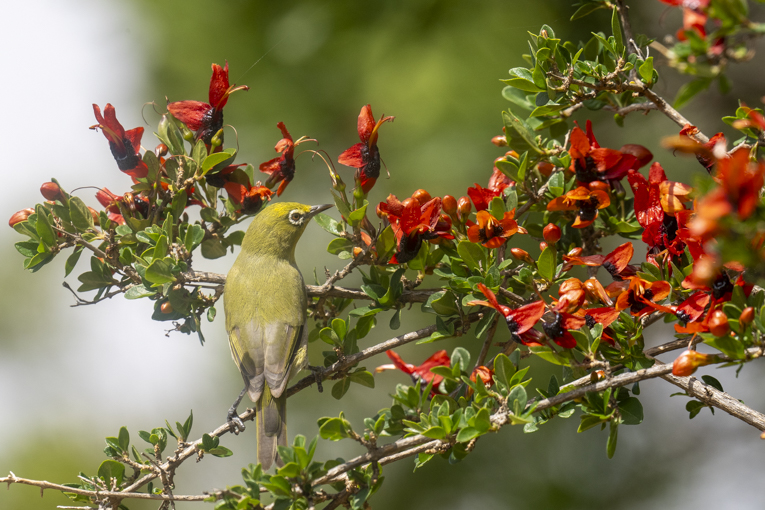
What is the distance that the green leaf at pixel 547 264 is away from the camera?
111cm

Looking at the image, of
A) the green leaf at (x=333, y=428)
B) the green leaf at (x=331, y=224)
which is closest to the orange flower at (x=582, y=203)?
the green leaf at (x=331, y=224)

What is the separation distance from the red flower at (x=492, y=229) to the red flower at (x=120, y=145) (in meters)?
0.78

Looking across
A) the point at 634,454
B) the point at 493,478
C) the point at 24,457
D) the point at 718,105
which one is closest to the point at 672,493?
the point at 634,454

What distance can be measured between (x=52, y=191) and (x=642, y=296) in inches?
51.8

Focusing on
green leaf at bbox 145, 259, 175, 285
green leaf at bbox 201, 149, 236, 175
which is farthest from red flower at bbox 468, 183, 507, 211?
green leaf at bbox 145, 259, 175, 285

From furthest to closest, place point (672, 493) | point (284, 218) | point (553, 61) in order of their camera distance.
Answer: point (672, 493) < point (284, 218) < point (553, 61)

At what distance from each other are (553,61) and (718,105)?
2.09 m

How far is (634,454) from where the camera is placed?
290 centimetres

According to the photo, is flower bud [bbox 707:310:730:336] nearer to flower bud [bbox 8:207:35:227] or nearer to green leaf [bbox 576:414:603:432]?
green leaf [bbox 576:414:603:432]

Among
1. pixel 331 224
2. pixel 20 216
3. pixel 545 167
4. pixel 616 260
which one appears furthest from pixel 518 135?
pixel 20 216

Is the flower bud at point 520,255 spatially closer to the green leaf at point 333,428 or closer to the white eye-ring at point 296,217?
the green leaf at point 333,428

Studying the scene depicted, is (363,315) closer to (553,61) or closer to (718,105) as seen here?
(553,61)

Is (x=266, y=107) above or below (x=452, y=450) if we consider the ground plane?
above

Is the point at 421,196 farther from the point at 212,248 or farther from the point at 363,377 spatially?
the point at 212,248
